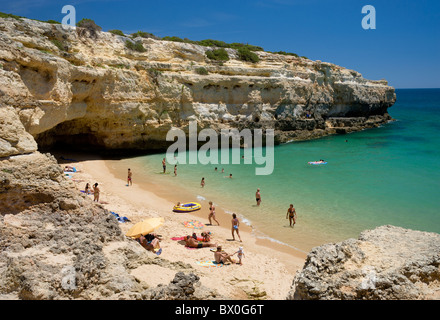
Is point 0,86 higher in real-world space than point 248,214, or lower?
higher

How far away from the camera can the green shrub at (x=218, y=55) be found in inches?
1259

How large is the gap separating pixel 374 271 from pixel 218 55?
30.6 metres

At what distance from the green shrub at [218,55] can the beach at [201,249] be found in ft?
53.6

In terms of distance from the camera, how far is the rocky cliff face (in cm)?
1699

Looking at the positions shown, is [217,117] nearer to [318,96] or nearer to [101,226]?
[318,96]

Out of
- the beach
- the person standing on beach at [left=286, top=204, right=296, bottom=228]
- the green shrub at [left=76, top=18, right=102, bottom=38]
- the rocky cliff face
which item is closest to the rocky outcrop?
the beach

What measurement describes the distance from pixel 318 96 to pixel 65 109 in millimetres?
29938

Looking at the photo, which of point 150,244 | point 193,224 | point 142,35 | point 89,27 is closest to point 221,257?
point 150,244

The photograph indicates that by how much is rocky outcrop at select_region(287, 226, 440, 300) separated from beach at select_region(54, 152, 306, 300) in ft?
10.2

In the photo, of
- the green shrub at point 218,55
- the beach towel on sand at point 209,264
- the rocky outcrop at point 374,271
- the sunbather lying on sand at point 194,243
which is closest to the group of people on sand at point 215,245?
the sunbather lying on sand at point 194,243

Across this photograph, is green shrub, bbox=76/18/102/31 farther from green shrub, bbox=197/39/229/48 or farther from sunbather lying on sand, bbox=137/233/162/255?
sunbather lying on sand, bbox=137/233/162/255

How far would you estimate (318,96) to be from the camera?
130 feet

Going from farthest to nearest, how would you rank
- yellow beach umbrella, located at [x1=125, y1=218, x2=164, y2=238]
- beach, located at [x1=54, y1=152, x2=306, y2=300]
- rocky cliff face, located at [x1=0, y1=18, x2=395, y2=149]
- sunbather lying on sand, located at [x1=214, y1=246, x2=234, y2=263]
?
rocky cliff face, located at [x1=0, y1=18, x2=395, y2=149] < yellow beach umbrella, located at [x1=125, y1=218, x2=164, y2=238] < sunbather lying on sand, located at [x1=214, y1=246, x2=234, y2=263] < beach, located at [x1=54, y1=152, x2=306, y2=300]
